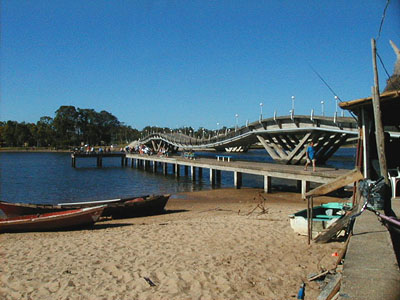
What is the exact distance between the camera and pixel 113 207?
15.3 metres

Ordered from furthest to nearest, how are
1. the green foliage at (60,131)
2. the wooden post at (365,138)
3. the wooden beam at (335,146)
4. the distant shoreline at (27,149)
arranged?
1. the green foliage at (60,131)
2. the distant shoreline at (27,149)
3. the wooden beam at (335,146)
4. the wooden post at (365,138)

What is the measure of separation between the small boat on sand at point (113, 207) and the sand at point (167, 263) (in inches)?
128

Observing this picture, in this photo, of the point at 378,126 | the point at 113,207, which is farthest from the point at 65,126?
the point at 378,126

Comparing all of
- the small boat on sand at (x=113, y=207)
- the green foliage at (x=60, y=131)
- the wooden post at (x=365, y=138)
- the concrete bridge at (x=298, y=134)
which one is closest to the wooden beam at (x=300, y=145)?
the concrete bridge at (x=298, y=134)

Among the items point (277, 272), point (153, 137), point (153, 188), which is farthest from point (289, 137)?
point (153, 137)

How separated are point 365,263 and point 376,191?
10.6 feet

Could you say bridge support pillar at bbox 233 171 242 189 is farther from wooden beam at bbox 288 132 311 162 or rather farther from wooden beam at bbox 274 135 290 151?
wooden beam at bbox 274 135 290 151

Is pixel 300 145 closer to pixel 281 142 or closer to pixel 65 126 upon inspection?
pixel 281 142

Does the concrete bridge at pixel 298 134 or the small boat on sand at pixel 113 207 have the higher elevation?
the concrete bridge at pixel 298 134

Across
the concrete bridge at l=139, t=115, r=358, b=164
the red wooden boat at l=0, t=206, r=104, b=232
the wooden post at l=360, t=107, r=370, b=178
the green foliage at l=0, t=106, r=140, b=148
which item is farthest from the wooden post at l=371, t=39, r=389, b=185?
the green foliage at l=0, t=106, r=140, b=148

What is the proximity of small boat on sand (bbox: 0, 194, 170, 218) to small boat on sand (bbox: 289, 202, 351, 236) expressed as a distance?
7736 millimetres

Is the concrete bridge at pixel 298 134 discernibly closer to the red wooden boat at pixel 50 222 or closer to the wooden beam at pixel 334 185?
the wooden beam at pixel 334 185

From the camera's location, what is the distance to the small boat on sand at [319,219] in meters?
8.78

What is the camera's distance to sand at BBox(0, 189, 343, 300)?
243 inches
